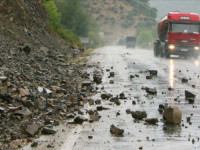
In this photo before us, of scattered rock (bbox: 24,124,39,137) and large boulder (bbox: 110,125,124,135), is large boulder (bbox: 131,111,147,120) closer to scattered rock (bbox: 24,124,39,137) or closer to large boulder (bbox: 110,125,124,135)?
large boulder (bbox: 110,125,124,135)

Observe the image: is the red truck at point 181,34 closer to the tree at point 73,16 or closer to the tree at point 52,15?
the tree at point 52,15

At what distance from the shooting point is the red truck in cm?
3866

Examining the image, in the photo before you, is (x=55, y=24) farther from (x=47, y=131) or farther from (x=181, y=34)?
(x=47, y=131)

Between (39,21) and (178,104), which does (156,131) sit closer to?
(178,104)

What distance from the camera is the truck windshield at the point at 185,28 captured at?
38.7 meters

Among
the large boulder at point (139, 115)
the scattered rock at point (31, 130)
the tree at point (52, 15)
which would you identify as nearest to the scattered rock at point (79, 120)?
the large boulder at point (139, 115)

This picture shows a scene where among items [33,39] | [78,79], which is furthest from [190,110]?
[33,39]

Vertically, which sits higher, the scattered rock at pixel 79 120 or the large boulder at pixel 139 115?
the large boulder at pixel 139 115

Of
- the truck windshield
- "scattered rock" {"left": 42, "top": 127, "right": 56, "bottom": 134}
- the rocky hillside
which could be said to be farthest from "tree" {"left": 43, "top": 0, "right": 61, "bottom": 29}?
"scattered rock" {"left": 42, "top": 127, "right": 56, "bottom": 134}

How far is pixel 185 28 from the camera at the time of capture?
39.1 meters

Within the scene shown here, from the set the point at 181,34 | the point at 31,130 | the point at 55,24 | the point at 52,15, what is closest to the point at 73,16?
the point at 52,15

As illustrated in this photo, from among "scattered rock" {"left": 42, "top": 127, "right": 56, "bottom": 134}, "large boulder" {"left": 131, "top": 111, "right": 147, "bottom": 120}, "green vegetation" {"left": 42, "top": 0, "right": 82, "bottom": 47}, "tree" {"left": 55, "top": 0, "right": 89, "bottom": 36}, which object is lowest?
"scattered rock" {"left": 42, "top": 127, "right": 56, "bottom": 134}

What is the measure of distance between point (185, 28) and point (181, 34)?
2.12 feet

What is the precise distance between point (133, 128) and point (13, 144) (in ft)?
8.58
